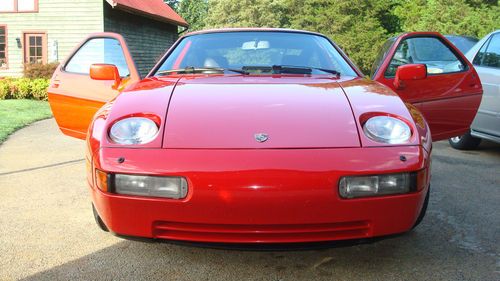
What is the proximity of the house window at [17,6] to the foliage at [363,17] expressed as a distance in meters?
23.4

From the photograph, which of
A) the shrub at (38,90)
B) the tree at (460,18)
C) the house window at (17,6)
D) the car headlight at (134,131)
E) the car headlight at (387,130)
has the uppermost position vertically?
the tree at (460,18)

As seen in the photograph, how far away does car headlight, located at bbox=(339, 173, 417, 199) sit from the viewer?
90.4 inches

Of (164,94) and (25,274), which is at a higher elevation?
(164,94)

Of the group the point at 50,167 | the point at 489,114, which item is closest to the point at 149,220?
the point at 50,167

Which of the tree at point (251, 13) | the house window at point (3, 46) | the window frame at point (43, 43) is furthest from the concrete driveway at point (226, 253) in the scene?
the tree at point (251, 13)

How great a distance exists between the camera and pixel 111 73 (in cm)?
370

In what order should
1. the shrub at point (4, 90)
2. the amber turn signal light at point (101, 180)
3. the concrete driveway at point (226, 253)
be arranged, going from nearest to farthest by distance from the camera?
the amber turn signal light at point (101, 180) < the concrete driveway at point (226, 253) < the shrub at point (4, 90)

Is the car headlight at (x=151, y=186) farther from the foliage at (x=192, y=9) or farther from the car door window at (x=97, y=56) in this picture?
the foliage at (x=192, y=9)

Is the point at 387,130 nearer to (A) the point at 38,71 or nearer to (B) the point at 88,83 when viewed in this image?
(B) the point at 88,83

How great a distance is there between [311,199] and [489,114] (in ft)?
13.9

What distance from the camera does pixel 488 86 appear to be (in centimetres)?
578


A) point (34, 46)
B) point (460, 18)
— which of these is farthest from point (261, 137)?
point (460, 18)

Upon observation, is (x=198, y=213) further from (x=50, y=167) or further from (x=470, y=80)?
(x=50, y=167)

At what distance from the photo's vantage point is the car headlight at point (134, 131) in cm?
245
